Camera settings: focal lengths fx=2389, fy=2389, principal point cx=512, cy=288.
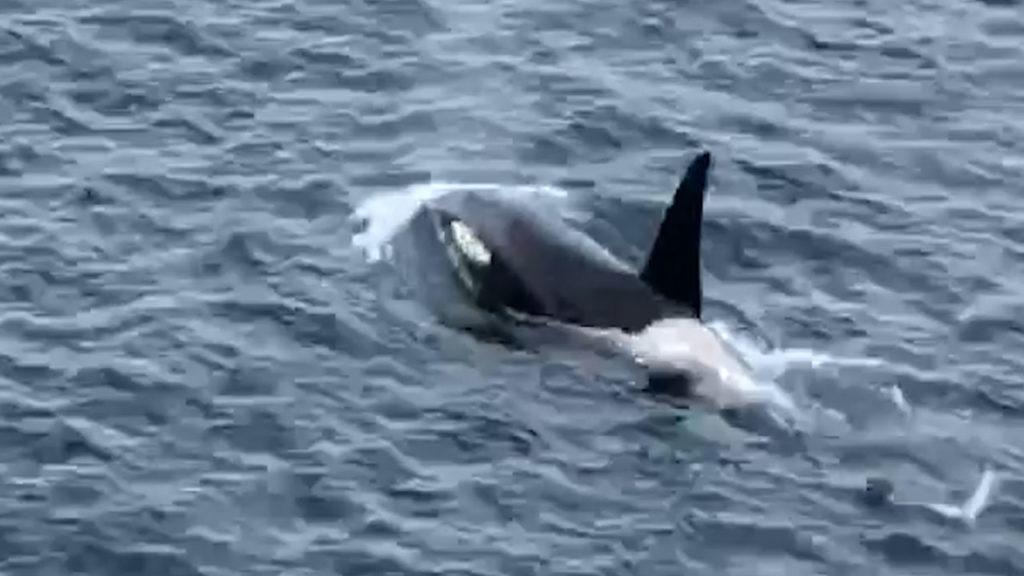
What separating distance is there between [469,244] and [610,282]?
2368 millimetres

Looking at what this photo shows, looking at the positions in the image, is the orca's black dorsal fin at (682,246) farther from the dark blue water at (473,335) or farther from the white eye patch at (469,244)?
the white eye patch at (469,244)

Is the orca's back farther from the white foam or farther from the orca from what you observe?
the white foam

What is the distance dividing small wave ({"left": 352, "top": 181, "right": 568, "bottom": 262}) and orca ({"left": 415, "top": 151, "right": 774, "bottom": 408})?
605mm

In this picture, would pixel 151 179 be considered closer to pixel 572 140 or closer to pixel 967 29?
pixel 572 140

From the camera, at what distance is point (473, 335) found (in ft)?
110

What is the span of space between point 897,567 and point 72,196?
14251 mm

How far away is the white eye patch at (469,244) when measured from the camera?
→ 114 ft

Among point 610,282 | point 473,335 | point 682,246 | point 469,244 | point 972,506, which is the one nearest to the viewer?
point 972,506

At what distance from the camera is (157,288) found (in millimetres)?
33844

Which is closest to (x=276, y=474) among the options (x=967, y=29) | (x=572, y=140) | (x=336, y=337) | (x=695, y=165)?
(x=336, y=337)

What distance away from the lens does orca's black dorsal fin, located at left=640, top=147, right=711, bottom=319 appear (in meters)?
32.6

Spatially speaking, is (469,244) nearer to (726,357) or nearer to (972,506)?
(726,357)

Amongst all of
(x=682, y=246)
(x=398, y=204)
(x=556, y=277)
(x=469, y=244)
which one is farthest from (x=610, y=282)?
(x=398, y=204)

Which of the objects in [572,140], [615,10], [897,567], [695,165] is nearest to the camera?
[897,567]
